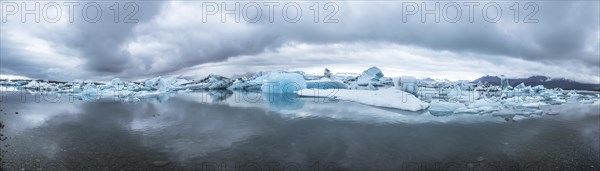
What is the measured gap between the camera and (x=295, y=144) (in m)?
8.25

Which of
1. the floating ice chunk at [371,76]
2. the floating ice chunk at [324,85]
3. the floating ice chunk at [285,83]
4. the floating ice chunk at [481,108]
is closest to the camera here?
the floating ice chunk at [481,108]

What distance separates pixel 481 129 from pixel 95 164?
11.0 meters

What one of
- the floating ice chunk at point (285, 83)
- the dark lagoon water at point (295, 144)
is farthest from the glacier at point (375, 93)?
the dark lagoon water at point (295, 144)

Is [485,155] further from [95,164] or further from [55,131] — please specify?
[55,131]

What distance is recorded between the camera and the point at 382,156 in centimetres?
716

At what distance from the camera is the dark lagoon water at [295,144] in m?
6.45

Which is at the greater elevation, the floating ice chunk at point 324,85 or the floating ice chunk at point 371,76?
the floating ice chunk at point 371,76

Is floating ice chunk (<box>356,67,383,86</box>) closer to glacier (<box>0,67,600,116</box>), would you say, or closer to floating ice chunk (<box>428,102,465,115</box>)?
glacier (<box>0,67,600,116</box>)

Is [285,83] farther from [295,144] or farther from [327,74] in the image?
[295,144]

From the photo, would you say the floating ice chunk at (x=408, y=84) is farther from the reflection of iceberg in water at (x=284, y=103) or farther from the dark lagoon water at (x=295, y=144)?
the dark lagoon water at (x=295, y=144)

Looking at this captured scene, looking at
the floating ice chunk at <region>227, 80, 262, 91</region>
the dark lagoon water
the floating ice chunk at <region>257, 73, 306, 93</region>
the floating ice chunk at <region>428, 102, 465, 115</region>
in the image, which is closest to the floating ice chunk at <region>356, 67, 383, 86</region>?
the floating ice chunk at <region>257, 73, 306, 93</region>

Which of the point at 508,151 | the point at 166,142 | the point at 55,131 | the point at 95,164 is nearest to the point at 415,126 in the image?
the point at 508,151

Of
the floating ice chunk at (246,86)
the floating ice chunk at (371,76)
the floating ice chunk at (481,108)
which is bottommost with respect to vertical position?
the floating ice chunk at (481,108)

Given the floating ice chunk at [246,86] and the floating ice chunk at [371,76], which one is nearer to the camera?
the floating ice chunk at [371,76]
